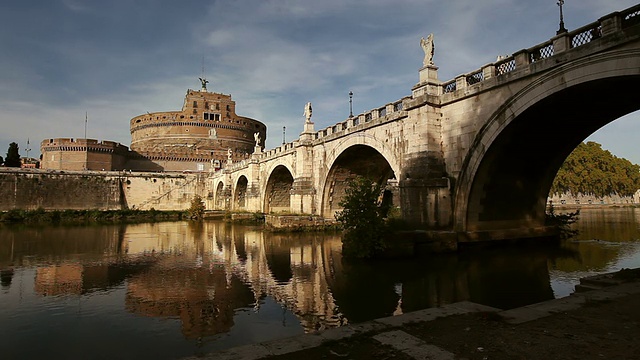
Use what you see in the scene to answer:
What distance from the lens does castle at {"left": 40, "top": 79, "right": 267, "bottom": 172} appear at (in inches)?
2591

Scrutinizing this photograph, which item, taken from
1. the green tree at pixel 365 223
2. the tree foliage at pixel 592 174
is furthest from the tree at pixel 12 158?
the tree foliage at pixel 592 174

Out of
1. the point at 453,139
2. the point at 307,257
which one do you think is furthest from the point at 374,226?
the point at 453,139

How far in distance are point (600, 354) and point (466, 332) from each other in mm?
1566

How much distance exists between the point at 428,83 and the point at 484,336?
13974 millimetres

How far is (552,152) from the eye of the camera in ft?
57.5

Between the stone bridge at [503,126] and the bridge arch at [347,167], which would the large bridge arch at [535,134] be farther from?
the bridge arch at [347,167]

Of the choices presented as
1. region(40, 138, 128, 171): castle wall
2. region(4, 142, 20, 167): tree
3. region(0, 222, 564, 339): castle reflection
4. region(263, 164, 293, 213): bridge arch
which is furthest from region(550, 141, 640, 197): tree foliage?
region(4, 142, 20, 167): tree

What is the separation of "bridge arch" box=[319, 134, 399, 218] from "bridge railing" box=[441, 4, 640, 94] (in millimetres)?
7767

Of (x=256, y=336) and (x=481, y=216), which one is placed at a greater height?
(x=481, y=216)

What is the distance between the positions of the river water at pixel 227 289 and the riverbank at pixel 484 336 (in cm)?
206

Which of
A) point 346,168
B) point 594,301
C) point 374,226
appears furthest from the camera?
point 346,168

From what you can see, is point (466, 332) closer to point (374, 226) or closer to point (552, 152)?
point (374, 226)

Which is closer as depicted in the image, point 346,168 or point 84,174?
point 346,168

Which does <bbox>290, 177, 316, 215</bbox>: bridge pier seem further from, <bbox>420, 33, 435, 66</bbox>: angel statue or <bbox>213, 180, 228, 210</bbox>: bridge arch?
<bbox>213, 180, 228, 210</bbox>: bridge arch
